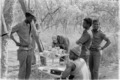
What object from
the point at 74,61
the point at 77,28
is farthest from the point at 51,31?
the point at 74,61

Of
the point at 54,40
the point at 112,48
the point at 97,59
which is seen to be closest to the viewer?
the point at 97,59

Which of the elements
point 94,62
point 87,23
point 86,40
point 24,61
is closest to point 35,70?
point 94,62

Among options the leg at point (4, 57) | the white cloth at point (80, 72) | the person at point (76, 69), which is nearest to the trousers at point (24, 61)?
the person at point (76, 69)

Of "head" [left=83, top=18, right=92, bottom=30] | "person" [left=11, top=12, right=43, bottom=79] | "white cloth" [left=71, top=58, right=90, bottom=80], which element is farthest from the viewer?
"head" [left=83, top=18, right=92, bottom=30]

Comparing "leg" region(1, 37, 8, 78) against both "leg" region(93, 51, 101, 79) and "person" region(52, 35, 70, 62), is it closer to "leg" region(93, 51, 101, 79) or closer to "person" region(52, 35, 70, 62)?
"person" region(52, 35, 70, 62)

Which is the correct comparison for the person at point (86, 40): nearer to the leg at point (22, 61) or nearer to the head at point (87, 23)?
the head at point (87, 23)

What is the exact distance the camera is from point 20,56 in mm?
5082

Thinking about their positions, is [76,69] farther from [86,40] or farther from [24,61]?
[86,40]

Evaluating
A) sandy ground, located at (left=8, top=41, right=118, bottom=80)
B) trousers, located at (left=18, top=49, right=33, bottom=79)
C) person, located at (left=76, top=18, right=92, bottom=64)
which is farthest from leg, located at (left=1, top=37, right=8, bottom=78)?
person, located at (left=76, top=18, right=92, bottom=64)

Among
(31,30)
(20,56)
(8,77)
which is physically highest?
(31,30)

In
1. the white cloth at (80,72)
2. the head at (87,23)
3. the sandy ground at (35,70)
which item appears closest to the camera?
the white cloth at (80,72)

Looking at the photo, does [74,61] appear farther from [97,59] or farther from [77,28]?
[77,28]

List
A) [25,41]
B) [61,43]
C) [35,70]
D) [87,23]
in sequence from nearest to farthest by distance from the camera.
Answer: [25,41]
[87,23]
[61,43]
[35,70]

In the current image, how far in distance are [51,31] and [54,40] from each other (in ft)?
9.21
